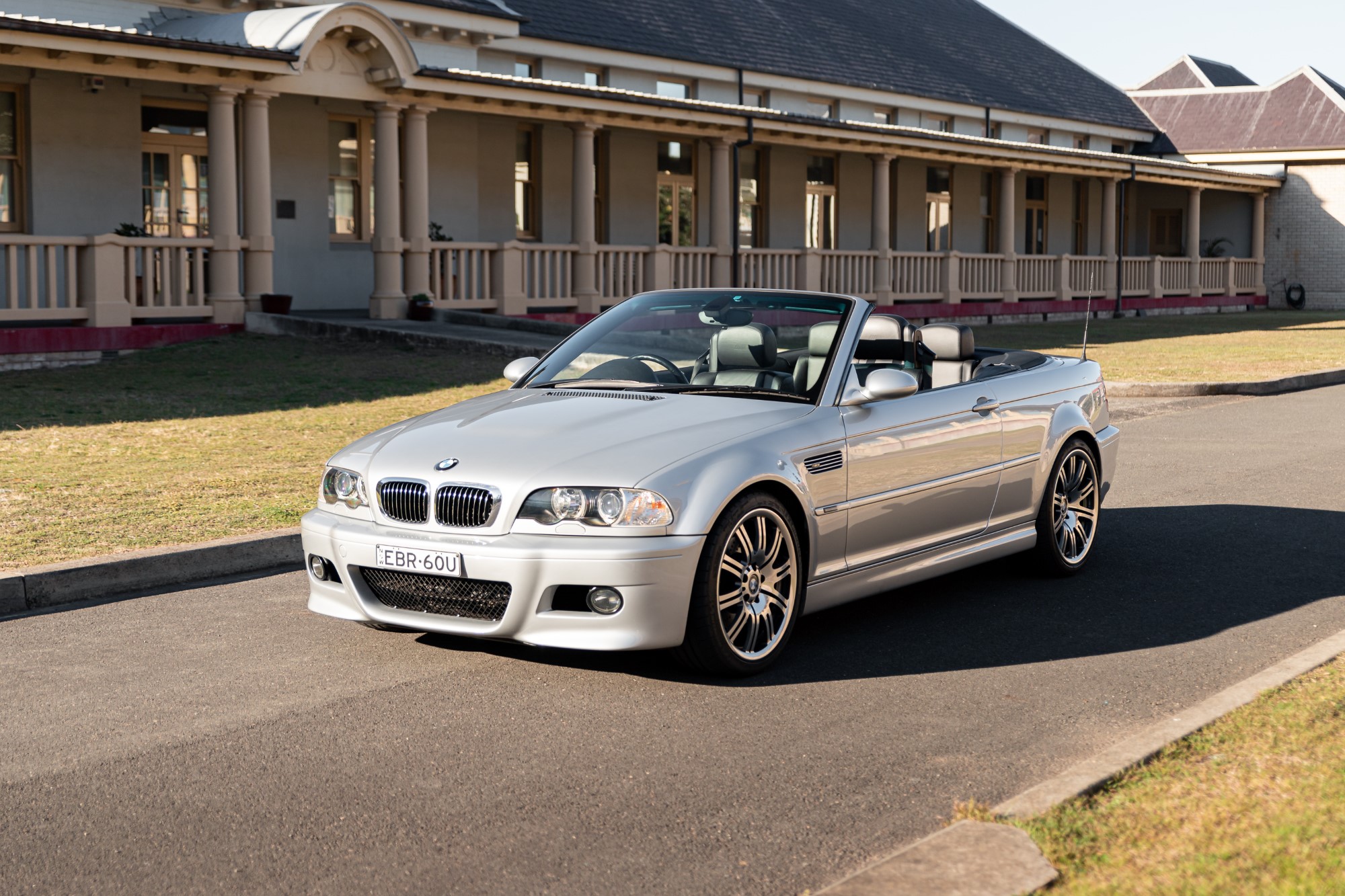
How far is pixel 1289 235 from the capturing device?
45.7 meters

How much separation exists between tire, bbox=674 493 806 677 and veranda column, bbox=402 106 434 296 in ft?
55.0

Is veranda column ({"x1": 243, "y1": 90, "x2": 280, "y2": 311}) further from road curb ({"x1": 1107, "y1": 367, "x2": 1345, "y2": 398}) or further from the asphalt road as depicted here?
the asphalt road

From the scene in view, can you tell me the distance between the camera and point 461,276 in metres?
22.9

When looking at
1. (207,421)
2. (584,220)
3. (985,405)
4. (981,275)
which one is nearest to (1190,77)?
(981,275)

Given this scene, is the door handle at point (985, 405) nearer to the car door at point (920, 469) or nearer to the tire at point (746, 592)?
the car door at point (920, 469)

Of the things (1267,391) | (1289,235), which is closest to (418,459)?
(1267,391)

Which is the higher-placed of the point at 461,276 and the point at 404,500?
the point at 461,276

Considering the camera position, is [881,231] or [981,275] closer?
[881,231]

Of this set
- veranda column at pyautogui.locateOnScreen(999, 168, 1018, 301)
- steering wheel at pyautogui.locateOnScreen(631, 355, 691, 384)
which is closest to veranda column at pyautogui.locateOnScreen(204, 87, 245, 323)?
steering wheel at pyautogui.locateOnScreen(631, 355, 691, 384)

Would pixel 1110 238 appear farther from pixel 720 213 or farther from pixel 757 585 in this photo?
pixel 757 585

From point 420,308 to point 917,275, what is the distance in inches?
539

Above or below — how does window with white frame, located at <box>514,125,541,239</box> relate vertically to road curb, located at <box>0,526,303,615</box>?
above

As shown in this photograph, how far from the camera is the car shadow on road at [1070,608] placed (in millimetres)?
6145

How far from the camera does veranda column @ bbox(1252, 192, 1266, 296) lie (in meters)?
44.7
